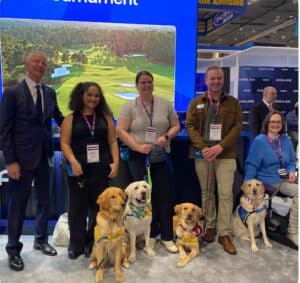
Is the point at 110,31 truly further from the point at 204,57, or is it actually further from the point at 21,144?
the point at 204,57

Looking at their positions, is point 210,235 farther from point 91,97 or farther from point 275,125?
point 91,97

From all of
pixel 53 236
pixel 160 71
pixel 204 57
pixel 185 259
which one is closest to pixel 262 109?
pixel 160 71

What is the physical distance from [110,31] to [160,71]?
786mm

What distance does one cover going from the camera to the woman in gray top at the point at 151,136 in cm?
311

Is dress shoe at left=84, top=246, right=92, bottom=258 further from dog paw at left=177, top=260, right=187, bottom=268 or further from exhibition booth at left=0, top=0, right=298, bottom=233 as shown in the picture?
exhibition booth at left=0, top=0, right=298, bottom=233

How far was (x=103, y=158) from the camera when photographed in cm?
297

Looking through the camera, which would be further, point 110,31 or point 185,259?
point 110,31

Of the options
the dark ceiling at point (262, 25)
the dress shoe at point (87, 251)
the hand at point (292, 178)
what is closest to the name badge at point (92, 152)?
the dress shoe at point (87, 251)

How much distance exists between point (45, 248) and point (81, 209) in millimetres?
461

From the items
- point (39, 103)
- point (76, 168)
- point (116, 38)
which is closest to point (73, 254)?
point (76, 168)

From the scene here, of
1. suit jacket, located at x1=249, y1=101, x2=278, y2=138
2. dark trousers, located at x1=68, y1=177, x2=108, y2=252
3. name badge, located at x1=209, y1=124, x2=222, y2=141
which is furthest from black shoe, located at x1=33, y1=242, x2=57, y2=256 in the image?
suit jacket, located at x1=249, y1=101, x2=278, y2=138

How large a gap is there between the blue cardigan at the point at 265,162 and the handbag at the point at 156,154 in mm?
853

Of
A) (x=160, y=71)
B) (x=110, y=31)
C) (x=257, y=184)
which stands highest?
(x=110, y=31)

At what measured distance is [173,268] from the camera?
2943 millimetres
